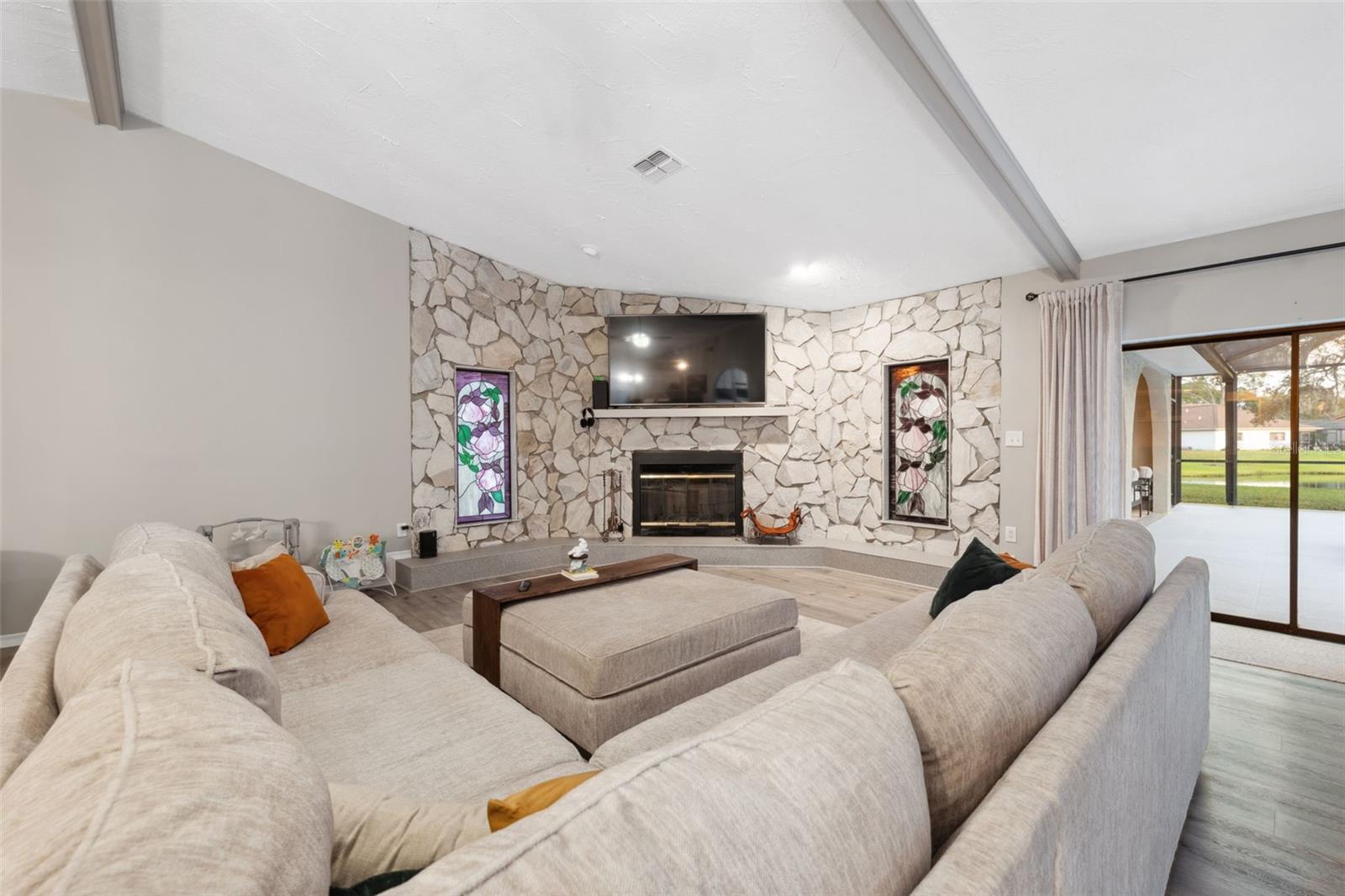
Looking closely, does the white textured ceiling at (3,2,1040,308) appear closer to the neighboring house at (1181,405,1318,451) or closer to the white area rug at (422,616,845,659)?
the neighboring house at (1181,405,1318,451)

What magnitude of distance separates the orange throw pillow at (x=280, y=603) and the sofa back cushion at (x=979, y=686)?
2.11m

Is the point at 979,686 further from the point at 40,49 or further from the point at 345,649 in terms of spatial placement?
the point at 40,49

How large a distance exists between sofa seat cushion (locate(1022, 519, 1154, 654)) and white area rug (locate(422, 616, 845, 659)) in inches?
59.8

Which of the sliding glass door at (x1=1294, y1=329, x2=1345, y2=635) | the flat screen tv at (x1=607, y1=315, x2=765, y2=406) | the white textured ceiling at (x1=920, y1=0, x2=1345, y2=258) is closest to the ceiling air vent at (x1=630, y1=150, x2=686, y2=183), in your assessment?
the white textured ceiling at (x1=920, y1=0, x2=1345, y2=258)

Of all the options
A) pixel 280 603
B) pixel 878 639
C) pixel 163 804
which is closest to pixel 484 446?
pixel 280 603

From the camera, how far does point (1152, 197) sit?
3.11 metres

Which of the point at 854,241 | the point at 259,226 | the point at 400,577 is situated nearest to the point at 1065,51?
the point at 854,241

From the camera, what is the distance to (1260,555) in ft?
11.6

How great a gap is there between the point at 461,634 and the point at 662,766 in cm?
309

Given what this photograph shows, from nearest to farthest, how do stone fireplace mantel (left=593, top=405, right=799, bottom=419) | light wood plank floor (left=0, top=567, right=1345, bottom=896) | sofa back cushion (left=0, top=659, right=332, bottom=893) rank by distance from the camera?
sofa back cushion (left=0, top=659, right=332, bottom=893), light wood plank floor (left=0, top=567, right=1345, bottom=896), stone fireplace mantel (left=593, top=405, right=799, bottom=419)

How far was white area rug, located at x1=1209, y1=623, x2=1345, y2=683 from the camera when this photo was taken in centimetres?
284

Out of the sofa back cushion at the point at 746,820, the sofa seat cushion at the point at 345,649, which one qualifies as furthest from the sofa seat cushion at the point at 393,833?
the sofa seat cushion at the point at 345,649

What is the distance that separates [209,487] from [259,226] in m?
1.80

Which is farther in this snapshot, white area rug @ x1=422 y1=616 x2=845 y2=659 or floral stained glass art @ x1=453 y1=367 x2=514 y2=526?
floral stained glass art @ x1=453 y1=367 x2=514 y2=526
